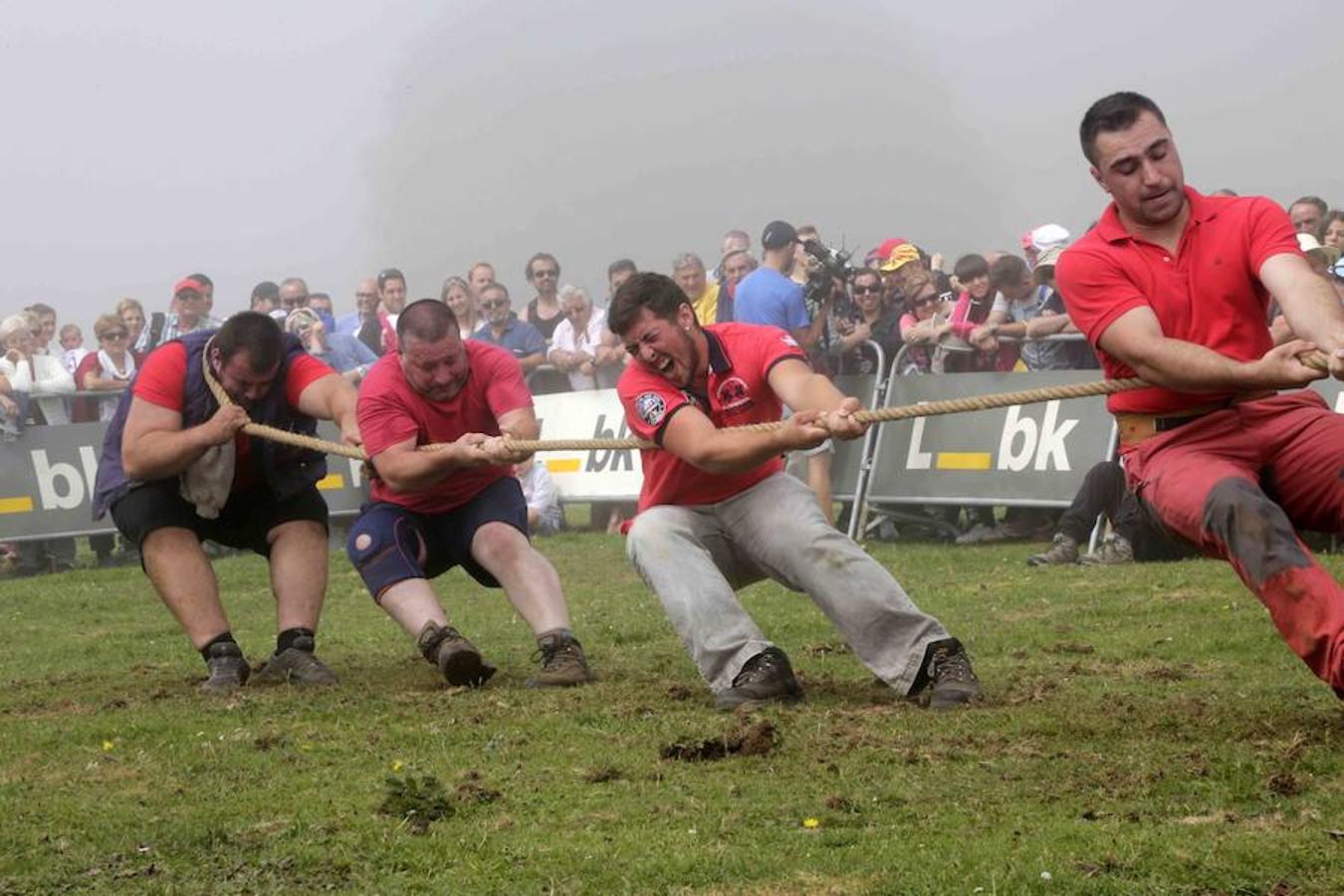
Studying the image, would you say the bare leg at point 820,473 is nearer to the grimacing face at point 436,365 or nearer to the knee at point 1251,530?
the grimacing face at point 436,365

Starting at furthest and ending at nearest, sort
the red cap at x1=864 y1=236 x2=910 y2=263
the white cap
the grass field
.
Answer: the red cap at x1=864 y1=236 x2=910 y2=263 → the white cap → the grass field

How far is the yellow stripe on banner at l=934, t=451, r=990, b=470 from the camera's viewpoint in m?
12.9

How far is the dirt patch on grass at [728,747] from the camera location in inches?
235

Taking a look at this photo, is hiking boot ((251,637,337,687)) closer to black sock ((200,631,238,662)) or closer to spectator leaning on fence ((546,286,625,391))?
black sock ((200,631,238,662))

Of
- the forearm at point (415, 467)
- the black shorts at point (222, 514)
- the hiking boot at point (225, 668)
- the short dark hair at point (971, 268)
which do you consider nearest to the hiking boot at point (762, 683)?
the forearm at point (415, 467)

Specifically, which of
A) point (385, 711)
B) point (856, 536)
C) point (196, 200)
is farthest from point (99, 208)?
point (385, 711)

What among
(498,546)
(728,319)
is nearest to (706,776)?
(498,546)

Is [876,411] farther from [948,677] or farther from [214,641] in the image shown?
[214,641]

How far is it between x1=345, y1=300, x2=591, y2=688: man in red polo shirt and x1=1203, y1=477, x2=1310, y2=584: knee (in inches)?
109

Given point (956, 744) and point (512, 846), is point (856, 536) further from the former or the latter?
point (512, 846)

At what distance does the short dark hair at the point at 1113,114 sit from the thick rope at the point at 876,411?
733 mm

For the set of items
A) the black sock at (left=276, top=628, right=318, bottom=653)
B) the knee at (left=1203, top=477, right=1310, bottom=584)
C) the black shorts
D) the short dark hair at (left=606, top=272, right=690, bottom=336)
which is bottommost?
the black sock at (left=276, top=628, right=318, bottom=653)

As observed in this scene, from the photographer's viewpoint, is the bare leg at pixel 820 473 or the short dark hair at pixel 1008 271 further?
the bare leg at pixel 820 473

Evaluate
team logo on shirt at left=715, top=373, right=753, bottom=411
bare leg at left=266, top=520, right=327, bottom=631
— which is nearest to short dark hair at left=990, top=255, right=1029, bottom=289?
bare leg at left=266, top=520, right=327, bottom=631
